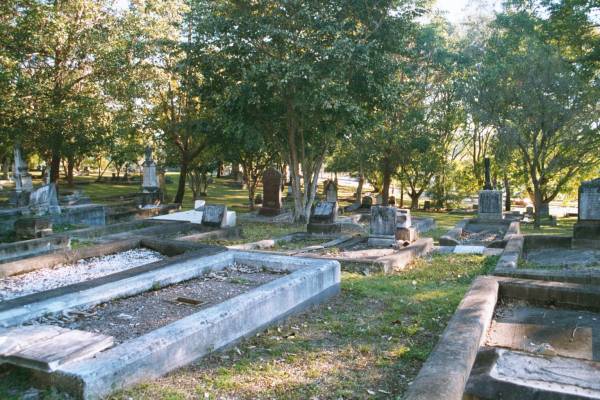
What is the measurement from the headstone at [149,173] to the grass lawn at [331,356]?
17078 mm

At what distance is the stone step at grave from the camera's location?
349 centimetres

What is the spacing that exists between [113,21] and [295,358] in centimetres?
1699

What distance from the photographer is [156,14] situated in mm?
19516

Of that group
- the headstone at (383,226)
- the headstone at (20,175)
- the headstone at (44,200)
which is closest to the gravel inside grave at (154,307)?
the headstone at (383,226)

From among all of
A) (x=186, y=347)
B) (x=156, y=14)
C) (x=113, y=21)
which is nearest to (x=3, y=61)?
(x=113, y=21)

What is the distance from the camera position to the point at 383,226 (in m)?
11.6

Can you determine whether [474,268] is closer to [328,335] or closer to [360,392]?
[328,335]

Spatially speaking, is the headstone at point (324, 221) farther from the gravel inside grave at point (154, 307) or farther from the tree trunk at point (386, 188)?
the tree trunk at point (386, 188)

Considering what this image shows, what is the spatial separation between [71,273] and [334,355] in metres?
5.01

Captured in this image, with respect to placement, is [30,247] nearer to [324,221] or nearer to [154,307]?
[154,307]

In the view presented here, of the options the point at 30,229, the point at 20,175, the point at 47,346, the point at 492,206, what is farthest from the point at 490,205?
the point at 20,175

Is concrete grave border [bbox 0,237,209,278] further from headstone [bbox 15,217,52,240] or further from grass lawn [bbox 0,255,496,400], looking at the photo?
headstone [bbox 15,217,52,240]

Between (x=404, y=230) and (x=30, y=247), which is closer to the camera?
(x=30, y=247)

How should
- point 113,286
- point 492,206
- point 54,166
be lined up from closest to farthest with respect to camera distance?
point 113,286, point 492,206, point 54,166
